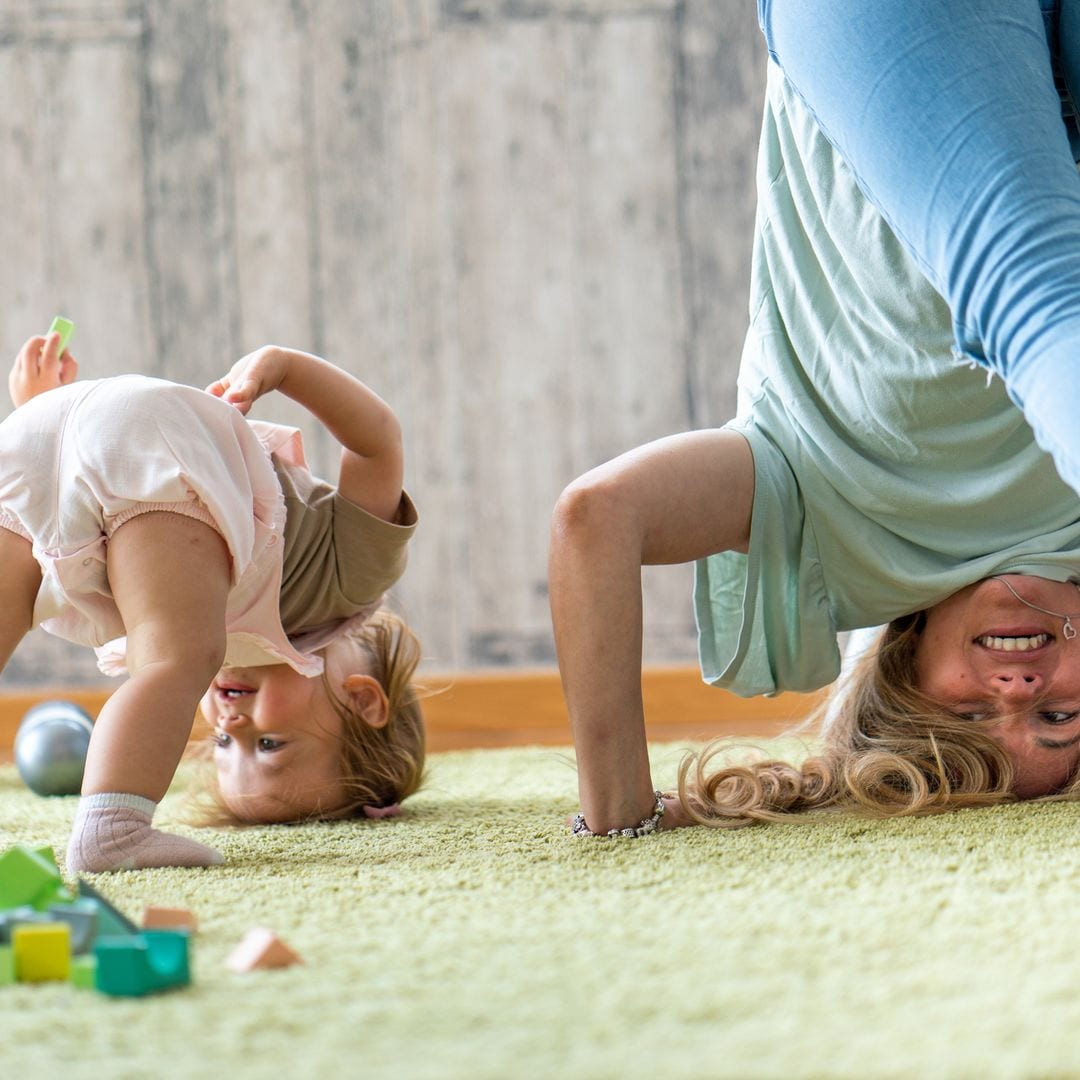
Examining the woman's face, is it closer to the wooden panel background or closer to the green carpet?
the green carpet

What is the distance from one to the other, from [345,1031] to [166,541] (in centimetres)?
54

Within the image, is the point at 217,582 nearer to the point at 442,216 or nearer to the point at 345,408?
the point at 345,408

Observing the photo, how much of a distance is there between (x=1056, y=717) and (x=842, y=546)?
216 mm

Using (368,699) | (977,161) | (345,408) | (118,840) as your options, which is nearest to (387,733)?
(368,699)

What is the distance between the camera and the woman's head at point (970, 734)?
106cm

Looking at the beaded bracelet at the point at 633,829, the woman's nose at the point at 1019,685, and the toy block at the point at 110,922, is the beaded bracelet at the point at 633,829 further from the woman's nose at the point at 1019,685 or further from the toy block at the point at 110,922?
the toy block at the point at 110,922

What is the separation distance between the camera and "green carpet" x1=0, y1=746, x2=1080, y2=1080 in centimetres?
46

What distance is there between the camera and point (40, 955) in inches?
23.3

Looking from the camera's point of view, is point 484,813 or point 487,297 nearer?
point 484,813

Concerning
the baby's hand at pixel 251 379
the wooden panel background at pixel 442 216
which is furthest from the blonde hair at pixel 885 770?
the wooden panel background at pixel 442 216

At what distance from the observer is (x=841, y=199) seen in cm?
106

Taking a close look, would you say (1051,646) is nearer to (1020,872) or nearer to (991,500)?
(991,500)

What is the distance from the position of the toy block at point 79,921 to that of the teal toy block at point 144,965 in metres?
0.04

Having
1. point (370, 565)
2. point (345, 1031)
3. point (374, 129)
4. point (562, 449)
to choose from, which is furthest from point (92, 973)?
point (374, 129)
